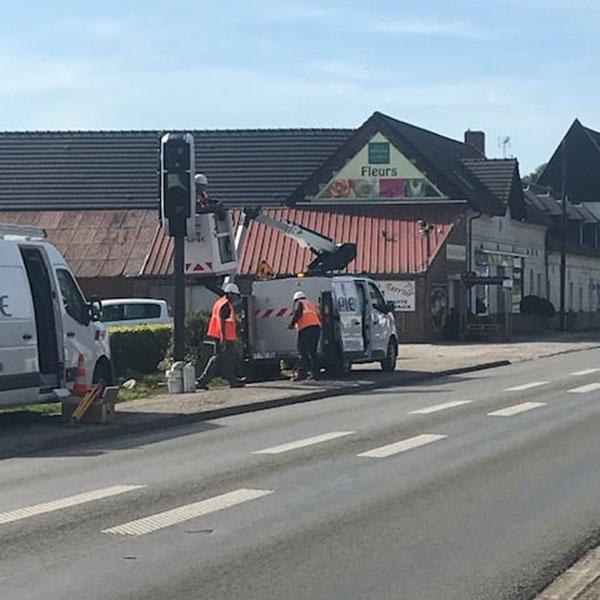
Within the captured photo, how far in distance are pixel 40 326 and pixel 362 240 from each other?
1294 inches

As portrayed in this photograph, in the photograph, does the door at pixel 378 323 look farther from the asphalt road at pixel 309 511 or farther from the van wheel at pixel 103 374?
the asphalt road at pixel 309 511

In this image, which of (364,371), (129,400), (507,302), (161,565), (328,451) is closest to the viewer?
(161,565)

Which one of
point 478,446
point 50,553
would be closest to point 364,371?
point 478,446

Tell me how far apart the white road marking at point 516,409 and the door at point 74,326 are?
5.65 meters

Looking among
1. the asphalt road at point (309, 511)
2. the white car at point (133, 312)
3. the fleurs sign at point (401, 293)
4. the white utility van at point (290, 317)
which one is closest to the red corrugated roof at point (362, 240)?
the fleurs sign at point (401, 293)

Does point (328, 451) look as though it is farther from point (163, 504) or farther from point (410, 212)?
point (410, 212)

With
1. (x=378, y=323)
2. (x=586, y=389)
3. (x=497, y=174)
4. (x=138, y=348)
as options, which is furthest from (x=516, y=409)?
(x=497, y=174)

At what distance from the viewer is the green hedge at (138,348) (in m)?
25.8

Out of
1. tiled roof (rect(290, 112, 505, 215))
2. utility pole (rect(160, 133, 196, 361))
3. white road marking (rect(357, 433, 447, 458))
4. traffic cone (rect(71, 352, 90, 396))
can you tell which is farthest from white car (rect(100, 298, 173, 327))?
tiled roof (rect(290, 112, 505, 215))

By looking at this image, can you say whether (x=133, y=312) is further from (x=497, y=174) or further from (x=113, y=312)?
(x=497, y=174)

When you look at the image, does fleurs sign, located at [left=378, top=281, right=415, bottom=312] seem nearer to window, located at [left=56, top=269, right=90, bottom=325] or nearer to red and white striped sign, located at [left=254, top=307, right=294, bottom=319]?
red and white striped sign, located at [left=254, top=307, right=294, bottom=319]

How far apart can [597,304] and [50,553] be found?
6822 cm

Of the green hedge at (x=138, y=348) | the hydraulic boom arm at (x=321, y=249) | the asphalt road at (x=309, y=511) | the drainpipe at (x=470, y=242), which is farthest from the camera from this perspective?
the drainpipe at (x=470, y=242)

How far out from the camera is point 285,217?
172 ft
